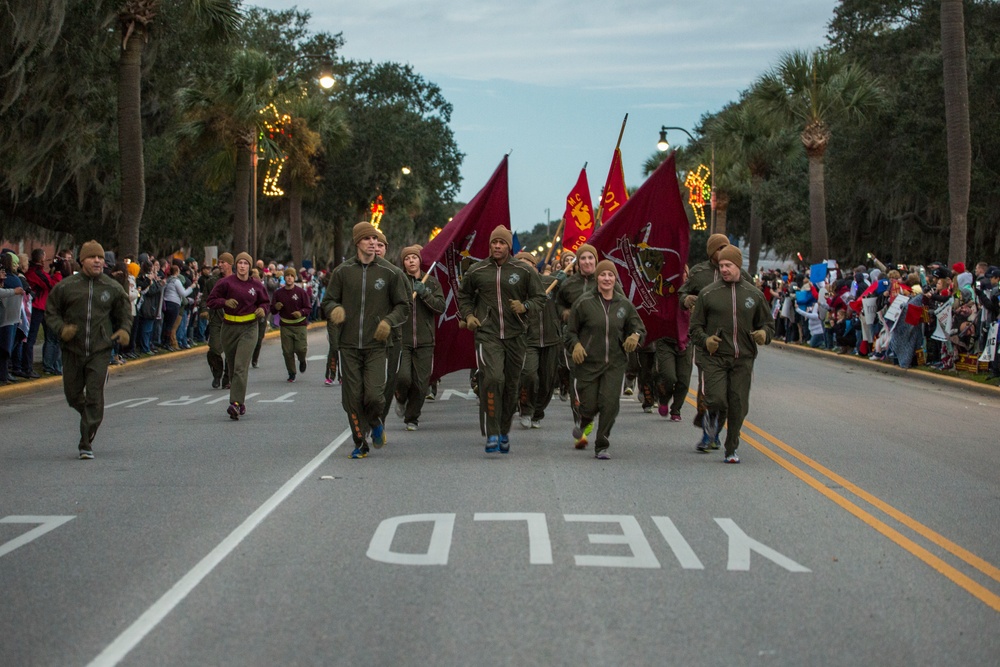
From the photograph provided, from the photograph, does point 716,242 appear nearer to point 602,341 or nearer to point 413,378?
point 602,341

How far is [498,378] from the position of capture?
1211cm

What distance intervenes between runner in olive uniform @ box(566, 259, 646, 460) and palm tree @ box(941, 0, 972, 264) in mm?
16570

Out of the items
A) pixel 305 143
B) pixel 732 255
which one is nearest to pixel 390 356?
pixel 732 255

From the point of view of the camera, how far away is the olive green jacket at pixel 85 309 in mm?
11961

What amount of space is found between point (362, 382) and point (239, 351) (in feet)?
13.5

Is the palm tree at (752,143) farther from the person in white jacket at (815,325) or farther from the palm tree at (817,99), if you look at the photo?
the person in white jacket at (815,325)

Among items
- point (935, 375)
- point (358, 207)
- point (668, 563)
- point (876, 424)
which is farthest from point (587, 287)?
point (358, 207)

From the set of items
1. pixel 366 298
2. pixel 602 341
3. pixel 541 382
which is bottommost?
pixel 541 382

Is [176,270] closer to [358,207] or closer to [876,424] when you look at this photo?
[876,424]

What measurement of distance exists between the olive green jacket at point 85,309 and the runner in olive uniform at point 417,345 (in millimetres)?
3006

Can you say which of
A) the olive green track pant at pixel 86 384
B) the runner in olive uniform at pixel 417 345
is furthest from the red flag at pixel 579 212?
the olive green track pant at pixel 86 384

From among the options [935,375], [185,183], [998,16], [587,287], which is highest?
[998,16]

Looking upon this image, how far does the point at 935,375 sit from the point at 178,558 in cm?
1828

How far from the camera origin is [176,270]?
2770 centimetres
